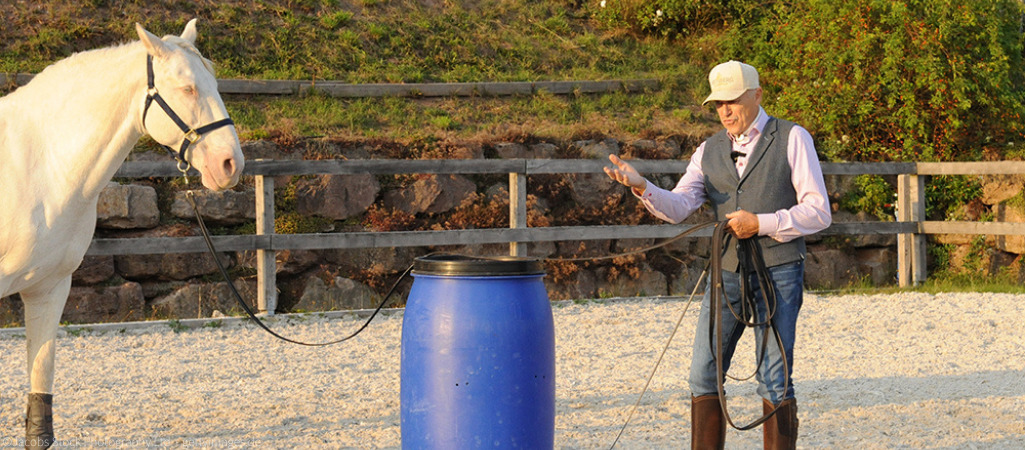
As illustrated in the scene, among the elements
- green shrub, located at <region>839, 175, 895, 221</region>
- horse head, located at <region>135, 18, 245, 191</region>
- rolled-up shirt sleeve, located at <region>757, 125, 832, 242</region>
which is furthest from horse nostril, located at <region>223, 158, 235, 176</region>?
green shrub, located at <region>839, 175, 895, 221</region>

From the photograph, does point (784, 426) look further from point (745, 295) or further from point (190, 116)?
point (190, 116)

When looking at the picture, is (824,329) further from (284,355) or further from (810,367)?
(284,355)

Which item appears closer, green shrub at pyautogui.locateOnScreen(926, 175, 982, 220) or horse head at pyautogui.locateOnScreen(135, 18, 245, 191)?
horse head at pyautogui.locateOnScreen(135, 18, 245, 191)

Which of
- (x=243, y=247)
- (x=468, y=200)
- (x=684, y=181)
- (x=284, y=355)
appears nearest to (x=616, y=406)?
(x=684, y=181)

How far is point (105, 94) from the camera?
3.98 metres

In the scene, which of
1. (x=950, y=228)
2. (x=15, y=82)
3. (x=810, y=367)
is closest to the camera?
(x=810, y=367)

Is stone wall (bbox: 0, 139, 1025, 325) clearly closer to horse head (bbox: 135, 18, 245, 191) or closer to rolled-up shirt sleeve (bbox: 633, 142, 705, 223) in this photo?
horse head (bbox: 135, 18, 245, 191)

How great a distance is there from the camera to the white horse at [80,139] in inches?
151

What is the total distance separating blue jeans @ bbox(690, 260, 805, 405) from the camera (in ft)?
12.7

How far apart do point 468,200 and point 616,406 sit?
5.28 metres

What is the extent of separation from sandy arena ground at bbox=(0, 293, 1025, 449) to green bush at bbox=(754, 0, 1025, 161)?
12.5ft

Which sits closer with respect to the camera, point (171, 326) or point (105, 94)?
point (105, 94)

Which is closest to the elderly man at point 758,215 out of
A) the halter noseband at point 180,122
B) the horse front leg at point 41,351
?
the halter noseband at point 180,122

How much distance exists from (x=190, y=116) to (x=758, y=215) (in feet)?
7.54
